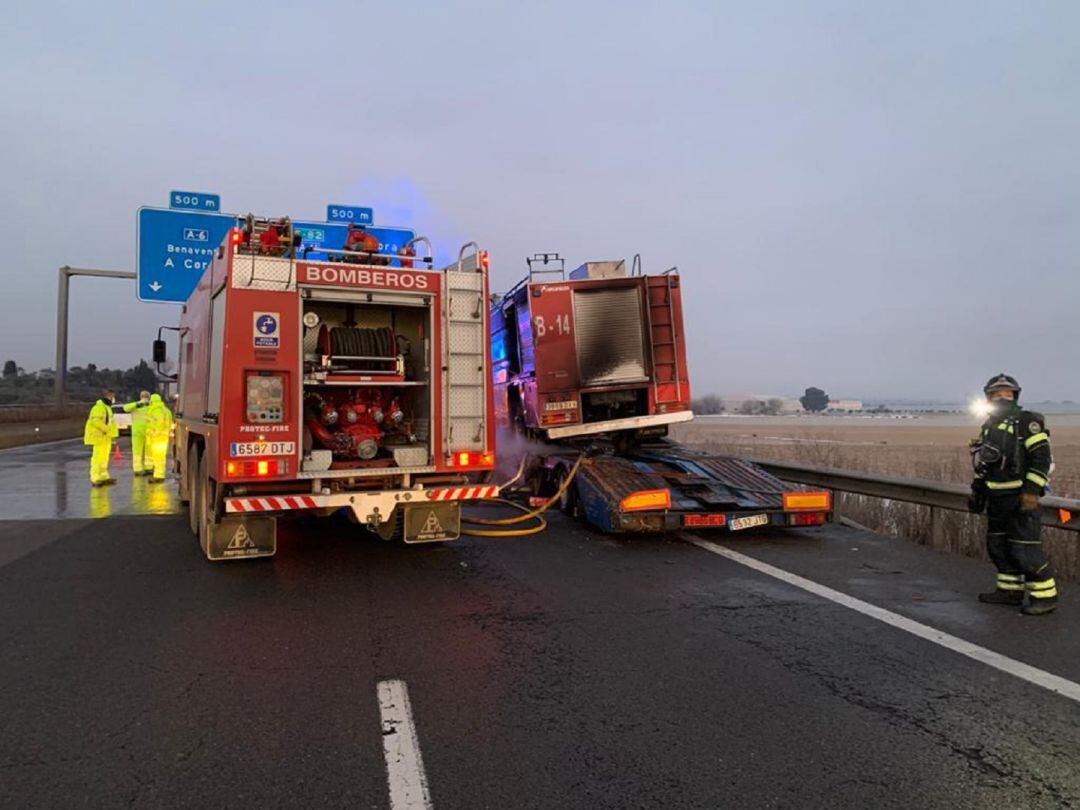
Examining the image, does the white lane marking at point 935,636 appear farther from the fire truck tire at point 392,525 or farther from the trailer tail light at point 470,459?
the fire truck tire at point 392,525

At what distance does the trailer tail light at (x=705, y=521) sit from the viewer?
26.5 feet

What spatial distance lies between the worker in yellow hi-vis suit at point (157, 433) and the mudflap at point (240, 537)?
9370 mm

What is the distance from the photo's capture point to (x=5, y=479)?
1493 centimetres

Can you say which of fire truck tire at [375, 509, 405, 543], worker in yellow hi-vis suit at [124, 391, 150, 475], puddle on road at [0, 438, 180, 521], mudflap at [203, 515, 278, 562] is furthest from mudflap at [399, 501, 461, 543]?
worker in yellow hi-vis suit at [124, 391, 150, 475]

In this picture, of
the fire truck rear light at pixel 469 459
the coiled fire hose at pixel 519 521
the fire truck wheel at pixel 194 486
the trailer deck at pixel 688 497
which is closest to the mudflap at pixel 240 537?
the fire truck wheel at pixel 194 486

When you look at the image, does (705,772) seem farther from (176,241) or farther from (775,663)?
(176,241)

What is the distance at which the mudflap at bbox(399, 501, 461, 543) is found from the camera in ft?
24.1

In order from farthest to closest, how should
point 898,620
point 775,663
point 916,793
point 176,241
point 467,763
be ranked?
point 176,241 → point 898,620 → point 775,663 → point 467,763 → point 916,793

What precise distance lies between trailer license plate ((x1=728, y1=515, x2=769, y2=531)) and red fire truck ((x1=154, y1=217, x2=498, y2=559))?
2624 mm

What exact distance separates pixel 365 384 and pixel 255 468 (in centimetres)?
136

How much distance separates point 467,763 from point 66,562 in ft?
19.2

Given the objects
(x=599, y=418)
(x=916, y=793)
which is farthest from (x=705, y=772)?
(x=599, y=418)

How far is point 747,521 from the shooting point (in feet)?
26.6

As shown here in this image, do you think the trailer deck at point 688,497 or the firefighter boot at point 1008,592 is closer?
the firefighter boot at point 1008,592
